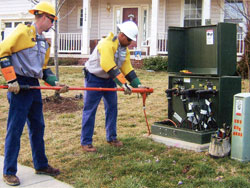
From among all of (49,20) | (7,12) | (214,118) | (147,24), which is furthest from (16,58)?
(7,12)

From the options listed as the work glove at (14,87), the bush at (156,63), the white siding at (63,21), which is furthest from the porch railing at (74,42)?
the work glove at (14,87)

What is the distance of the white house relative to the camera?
16.4 meters

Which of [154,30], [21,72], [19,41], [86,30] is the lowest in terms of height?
[21,72]

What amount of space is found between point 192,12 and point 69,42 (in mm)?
6623

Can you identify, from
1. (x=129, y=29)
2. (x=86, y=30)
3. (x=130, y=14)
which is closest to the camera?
(x=129, y=29)

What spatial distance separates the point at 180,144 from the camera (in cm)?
531

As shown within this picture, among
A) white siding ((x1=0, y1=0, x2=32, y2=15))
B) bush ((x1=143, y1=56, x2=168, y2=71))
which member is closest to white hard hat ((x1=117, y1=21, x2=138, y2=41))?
bush ((x1=143, y1=56, x2=168, y2=71))

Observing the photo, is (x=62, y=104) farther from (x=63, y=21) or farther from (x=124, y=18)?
(x=63, y=21)

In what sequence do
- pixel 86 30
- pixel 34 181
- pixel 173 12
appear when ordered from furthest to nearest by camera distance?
pixel 86 30, pixel 173 12, pixel 34 181

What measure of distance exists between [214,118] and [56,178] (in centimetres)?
255

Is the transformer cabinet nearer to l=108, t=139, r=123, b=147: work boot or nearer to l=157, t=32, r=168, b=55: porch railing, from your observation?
l=108, t=139, r=123, b=147: work boot

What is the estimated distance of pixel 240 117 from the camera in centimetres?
466

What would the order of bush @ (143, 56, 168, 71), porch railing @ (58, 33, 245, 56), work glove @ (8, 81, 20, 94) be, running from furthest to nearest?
1. porch railing @ (58, 33, 245, 56)
2. bush @ (143, 56, 168, 71)
3. work glove @ (8, 81, 20, 94)

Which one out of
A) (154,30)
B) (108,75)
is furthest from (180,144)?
(154,30)
